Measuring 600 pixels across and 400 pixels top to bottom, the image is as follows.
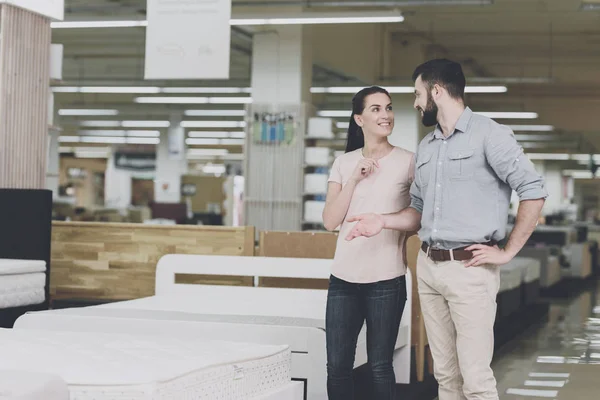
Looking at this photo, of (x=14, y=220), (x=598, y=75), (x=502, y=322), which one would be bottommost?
(x=502, y=322)

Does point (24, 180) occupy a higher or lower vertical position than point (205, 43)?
lower

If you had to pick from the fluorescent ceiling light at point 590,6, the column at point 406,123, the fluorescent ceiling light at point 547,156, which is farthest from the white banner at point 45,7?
the fluorescent ceiling light at point 547,156

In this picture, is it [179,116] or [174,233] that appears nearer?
[174,233]

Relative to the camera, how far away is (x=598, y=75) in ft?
62.1

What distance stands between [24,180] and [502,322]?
4.52m

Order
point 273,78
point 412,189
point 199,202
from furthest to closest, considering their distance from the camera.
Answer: point 199,202 < point 273,78 < point 412,189

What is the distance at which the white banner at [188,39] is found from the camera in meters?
7.20

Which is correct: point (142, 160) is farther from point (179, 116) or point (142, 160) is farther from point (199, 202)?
point (199, 202)

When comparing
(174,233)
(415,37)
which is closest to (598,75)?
(415,37)

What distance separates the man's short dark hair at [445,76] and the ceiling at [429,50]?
7.46 m

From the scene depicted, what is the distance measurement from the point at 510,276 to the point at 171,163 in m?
Result: 17.5

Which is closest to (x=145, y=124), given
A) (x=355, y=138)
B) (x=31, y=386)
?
(x=355, y=138)

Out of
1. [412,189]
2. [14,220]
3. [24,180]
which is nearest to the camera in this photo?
[412,189]

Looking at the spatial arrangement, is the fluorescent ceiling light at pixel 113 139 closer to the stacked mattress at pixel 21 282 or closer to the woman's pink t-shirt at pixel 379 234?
the stacked mattress at pixel 21 282
